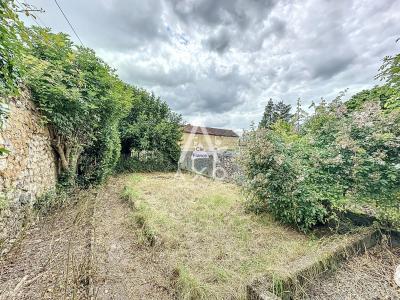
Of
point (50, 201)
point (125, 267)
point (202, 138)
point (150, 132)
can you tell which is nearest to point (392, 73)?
point (125, 267)

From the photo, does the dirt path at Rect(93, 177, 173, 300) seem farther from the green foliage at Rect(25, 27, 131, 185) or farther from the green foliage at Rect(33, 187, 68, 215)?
the green foliage at Rect(25, 27, 131, 185)

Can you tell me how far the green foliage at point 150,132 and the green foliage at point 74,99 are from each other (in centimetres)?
603

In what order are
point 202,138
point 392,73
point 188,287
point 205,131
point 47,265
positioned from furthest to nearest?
point 205,131 < point 202,138 < point 392,73 < point 47,265 < point 188,287

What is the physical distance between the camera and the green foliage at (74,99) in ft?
12.6

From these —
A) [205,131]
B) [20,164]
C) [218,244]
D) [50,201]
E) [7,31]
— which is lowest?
[218,244]

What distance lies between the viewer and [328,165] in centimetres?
364

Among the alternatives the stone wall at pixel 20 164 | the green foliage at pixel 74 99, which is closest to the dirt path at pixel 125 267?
the stone wall at pixel 20 164

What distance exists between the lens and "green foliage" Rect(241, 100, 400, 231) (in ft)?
10.9

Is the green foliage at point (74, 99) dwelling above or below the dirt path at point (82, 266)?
above

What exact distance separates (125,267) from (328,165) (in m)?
4.02

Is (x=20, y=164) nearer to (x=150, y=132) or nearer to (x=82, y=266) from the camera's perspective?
(x=82, y=266)

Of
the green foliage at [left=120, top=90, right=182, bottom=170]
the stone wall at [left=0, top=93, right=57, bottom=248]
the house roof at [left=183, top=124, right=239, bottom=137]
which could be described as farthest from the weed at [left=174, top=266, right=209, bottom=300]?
the house roof at [left=183, top=124, right=239, bottom=137]

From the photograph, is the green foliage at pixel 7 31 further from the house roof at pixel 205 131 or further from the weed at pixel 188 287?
the house roof at pixel 205 131

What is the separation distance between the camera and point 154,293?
2301 millimetres
